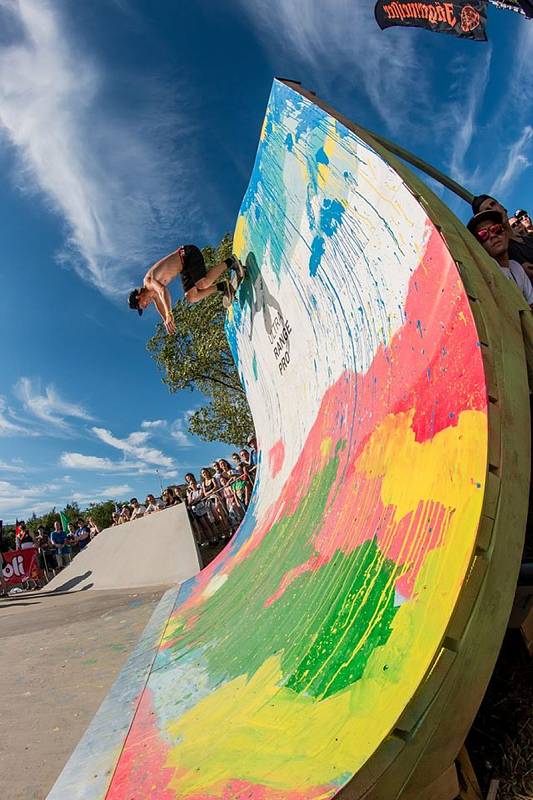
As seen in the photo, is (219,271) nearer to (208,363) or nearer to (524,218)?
(524,218)

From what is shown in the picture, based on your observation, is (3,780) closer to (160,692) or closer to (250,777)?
(160,692)

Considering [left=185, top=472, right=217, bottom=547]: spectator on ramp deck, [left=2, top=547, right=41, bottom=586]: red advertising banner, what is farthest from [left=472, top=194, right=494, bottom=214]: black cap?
[left=2, top=547, right=41, bottom=586]: red advertising banner

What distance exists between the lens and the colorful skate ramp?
93 centimetres

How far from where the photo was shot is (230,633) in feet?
7.07

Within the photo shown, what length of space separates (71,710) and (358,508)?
2.14m

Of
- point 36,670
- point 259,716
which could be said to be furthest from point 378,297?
point 36,670

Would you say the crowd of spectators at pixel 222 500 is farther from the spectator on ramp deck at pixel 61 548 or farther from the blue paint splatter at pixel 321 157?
the blue paint splatter at pixel 321 157

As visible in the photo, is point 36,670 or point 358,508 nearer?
point 358,508

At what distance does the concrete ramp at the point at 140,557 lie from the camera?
24.3 feet

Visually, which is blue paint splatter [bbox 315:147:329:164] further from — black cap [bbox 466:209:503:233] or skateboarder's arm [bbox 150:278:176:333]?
skateboarder's arm [bbox 150:278:176:333]

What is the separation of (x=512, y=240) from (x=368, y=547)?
190 cm

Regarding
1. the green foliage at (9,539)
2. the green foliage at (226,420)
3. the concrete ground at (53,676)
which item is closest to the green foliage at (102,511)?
the green foliage at (9,539)

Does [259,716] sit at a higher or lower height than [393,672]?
lower

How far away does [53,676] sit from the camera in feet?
10.6
